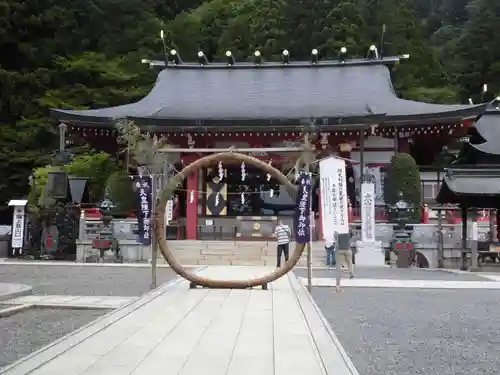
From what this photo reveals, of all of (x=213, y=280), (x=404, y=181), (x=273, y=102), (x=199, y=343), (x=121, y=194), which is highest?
(x=273, y=102)

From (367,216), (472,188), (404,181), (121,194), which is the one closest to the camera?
(472,188)

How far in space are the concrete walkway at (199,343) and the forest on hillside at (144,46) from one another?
23266 millimetres

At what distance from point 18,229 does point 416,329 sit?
1541 cm

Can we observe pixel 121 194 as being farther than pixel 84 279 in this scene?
Yes

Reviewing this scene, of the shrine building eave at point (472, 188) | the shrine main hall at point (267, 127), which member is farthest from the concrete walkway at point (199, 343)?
the shrine main hall at point (267, 127)

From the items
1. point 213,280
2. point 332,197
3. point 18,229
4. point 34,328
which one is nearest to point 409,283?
point 332,197

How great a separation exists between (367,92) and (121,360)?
2032 cm

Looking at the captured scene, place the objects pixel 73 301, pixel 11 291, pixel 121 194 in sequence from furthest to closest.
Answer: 1. pixel 121 194
2. pixel 11 291
3. pixel 73 301

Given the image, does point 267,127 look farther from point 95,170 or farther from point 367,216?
point 95,170

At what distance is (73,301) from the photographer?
844 cm

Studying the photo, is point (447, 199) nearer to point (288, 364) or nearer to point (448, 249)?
point (448, 249)

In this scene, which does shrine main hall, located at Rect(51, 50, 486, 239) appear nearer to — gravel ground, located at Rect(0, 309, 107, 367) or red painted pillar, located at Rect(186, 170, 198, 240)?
red painted pillar, located at Rect(186, 170, 198, 240)

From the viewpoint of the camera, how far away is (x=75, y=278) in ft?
39.9

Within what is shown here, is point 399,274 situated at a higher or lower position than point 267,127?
lower
